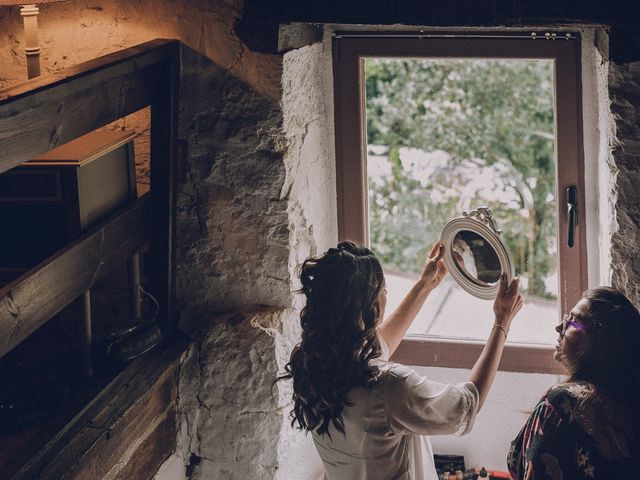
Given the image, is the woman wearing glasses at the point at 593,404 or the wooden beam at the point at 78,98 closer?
the wooden beam at the point at 78,98

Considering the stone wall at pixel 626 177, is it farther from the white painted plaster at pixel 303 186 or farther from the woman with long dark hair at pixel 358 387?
the white painted plaster at pixel 303 186

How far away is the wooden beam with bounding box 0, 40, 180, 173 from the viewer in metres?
1.56

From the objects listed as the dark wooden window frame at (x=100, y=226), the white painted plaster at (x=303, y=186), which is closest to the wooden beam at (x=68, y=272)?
the dark wooden window frame at (x=100, y=226)

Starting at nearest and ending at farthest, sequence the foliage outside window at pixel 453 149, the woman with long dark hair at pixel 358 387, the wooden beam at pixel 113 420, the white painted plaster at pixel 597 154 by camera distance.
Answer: the wooden beam at pixel 113 420
the woman with long dark hair at pixel 358 387
the white painted plaster at pixel 597 154
the foliage outside window at pixel 453 149

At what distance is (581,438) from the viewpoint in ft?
5.84

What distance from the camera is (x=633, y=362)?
1.82 metres

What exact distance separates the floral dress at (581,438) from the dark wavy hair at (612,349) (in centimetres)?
4

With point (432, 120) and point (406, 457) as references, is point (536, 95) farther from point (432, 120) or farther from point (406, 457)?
point (406, 457)

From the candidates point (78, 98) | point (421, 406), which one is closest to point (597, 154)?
point (421, 406)

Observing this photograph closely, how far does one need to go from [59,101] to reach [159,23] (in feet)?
2.15

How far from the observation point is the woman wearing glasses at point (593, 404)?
1.76 metres

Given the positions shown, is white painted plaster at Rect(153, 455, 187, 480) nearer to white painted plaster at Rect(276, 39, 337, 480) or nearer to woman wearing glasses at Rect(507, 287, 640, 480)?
white painted plaster at Rect(276, 39, 337, 480)

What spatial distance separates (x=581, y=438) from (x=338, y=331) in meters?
0.58

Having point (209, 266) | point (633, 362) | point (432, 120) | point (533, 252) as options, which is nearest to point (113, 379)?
point (209, 266)
